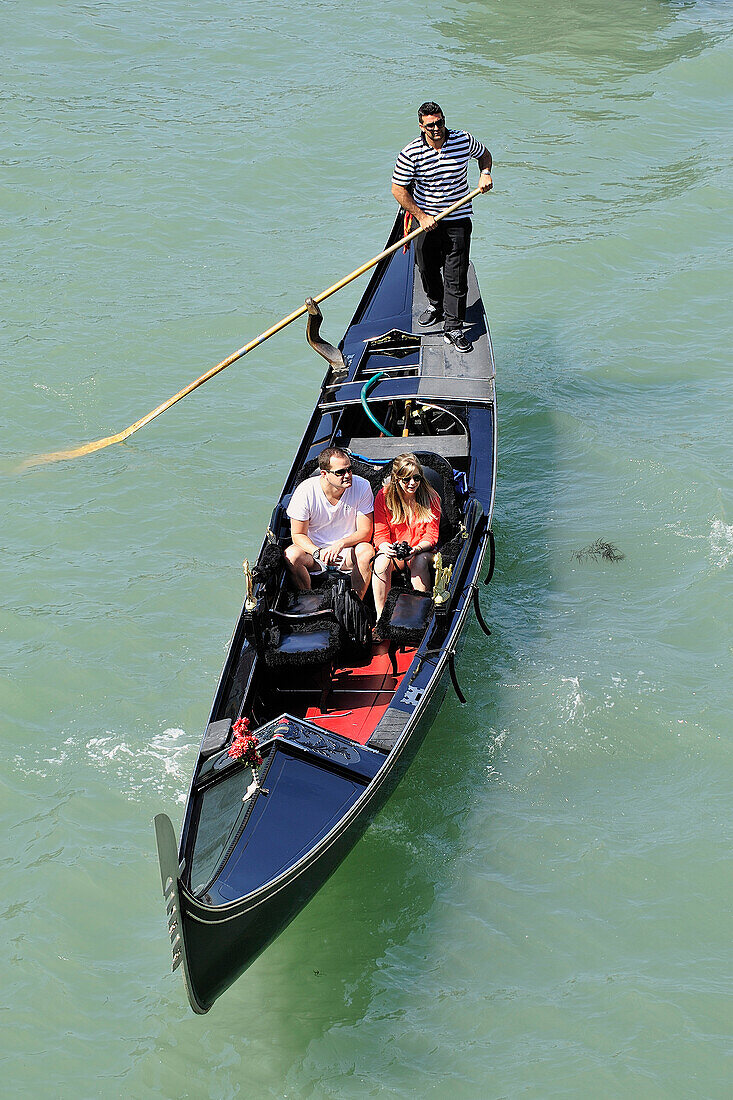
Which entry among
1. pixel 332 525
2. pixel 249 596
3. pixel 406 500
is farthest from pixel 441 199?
pixel 249 596

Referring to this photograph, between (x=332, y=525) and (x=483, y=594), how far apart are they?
111 cm

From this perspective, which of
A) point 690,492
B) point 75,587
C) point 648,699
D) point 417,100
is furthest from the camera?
point 417,100

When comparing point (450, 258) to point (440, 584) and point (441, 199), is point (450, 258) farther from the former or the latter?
point (440, 584)

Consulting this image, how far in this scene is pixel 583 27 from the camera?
1256cm

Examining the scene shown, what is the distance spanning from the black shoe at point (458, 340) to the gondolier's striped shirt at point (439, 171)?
0.59 metres

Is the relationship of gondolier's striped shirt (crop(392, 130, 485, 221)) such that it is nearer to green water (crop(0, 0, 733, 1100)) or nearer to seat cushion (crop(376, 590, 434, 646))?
green water (crop(0, 0, 733, 1100))

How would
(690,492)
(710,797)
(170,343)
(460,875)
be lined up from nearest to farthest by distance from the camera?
1. (460,875)
2. (710,797)
3. (690,492)
4. (170,343)

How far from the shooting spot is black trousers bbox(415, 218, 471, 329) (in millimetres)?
5852

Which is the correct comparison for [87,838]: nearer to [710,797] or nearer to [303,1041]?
[303,1041]

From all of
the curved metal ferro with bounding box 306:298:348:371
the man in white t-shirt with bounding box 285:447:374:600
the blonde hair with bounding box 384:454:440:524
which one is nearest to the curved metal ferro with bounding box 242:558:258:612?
the man in white t-shirt with bounding box 285:447:374:600

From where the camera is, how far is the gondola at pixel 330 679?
3234 mm

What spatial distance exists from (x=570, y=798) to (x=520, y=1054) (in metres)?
1.12

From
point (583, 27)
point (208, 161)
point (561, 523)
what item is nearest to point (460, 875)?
point (561, 523)

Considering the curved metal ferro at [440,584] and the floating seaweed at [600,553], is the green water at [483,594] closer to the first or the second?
the floating seaweed at [600,553]
